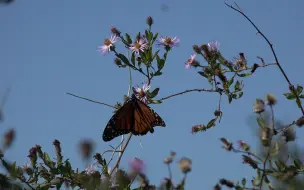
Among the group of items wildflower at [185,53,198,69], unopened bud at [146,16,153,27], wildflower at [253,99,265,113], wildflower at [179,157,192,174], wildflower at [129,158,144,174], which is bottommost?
wildflower at [179,157,192,174]

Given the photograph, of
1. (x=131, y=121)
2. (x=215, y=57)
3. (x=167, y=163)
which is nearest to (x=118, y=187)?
(x=167, y=163)

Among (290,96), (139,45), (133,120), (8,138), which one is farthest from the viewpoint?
(139,45)

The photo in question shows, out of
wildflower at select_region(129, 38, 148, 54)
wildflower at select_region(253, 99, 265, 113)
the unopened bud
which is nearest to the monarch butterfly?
wildflower at select_region(129, 38, 148, 54)

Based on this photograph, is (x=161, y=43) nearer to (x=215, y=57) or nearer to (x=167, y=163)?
(x=215, y=57)

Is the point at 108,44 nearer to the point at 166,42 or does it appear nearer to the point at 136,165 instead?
the point at 166,42

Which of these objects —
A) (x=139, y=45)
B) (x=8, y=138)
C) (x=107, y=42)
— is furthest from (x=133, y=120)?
(x=8, y=138)

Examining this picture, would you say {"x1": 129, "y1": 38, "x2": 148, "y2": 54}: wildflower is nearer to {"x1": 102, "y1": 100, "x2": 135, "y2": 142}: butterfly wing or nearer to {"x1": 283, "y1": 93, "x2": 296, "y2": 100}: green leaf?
{"x1": 102, "y1": 100, "x2": 135, "y2": 142}: butterfly wing
